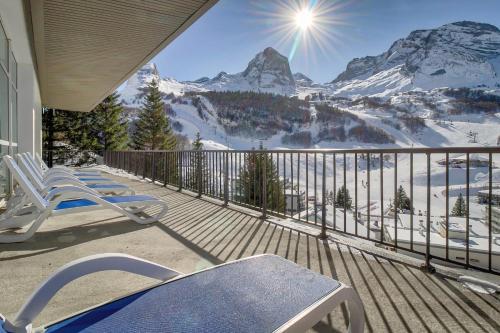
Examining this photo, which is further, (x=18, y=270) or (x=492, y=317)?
(x=18, y=270)

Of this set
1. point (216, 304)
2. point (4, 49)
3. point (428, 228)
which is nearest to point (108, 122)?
point (4, 49)

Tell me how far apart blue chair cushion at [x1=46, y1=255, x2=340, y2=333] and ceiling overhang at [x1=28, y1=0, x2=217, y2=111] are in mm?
4559

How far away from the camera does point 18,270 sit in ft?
7.24

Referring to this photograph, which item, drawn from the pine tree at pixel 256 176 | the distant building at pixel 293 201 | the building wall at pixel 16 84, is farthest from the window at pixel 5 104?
the distant building at pixel 293 201

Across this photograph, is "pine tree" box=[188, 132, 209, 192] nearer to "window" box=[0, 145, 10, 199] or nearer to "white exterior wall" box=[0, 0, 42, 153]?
"window" box=[0, 145, 10, 199]

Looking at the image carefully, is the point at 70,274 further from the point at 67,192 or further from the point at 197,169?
the point at 197,169

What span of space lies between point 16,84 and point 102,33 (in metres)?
2.35

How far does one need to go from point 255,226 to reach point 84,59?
6.29 meters

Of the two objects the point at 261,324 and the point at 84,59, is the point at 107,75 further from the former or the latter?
the point at 261,324

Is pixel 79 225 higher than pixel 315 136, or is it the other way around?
pixel 315 136

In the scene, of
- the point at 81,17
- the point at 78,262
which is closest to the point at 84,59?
the point at 81,17

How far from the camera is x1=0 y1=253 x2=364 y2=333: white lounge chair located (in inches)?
38.3

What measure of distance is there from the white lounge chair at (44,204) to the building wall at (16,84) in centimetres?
175

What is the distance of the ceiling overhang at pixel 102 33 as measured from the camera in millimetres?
4734
